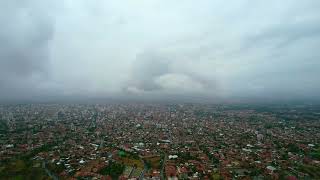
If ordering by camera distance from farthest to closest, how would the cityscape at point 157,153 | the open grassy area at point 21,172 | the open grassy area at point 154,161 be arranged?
the open grassy area at point 154,161, the cityscape at point 157,153, the open grassy area at point 21,172

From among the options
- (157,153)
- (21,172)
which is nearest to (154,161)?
(157,153)

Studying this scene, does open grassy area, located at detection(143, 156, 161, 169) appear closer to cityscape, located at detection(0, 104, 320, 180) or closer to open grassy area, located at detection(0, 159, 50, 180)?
cityscape, located at detection(0, 104, 320, 180)

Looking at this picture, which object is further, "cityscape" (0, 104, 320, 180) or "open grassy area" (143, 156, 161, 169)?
"open grassy area" (143, 156, 161, 169)

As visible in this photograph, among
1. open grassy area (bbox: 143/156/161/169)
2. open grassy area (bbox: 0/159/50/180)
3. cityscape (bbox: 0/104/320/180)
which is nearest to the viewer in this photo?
open grassy area (bbox: 0/159/50/180)

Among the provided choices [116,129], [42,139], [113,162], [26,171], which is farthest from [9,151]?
[116,129]

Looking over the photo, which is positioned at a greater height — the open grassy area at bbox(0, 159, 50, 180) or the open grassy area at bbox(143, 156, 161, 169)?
the open grassy area at bbox(143, 156, 161, 169)

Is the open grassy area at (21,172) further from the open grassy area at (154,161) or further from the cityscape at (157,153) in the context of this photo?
the open grassy area at (154,161)

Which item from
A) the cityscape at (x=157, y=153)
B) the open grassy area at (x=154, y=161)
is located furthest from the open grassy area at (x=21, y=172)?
the open grassy area at (x=154, y=161)

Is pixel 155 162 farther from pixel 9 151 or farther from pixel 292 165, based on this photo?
pixel 9 151

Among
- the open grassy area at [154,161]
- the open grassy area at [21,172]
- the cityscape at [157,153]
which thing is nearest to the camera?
the open grassy area at [21,172]

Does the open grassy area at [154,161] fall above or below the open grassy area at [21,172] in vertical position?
above

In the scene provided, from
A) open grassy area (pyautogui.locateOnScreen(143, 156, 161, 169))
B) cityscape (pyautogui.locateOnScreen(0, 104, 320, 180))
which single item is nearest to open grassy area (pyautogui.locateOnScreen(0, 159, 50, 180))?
cityscape (pyautogui.locateOnScreen(0, 104, 320, 180))

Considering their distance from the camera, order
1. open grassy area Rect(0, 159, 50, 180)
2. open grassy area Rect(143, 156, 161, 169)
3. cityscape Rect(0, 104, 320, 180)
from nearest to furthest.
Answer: open grassy area Rect(0, 159, 50, 180) < cityscape Rect(0, 104, 320, 180) < open grassy area Rect(143, 156, 161, 169)
